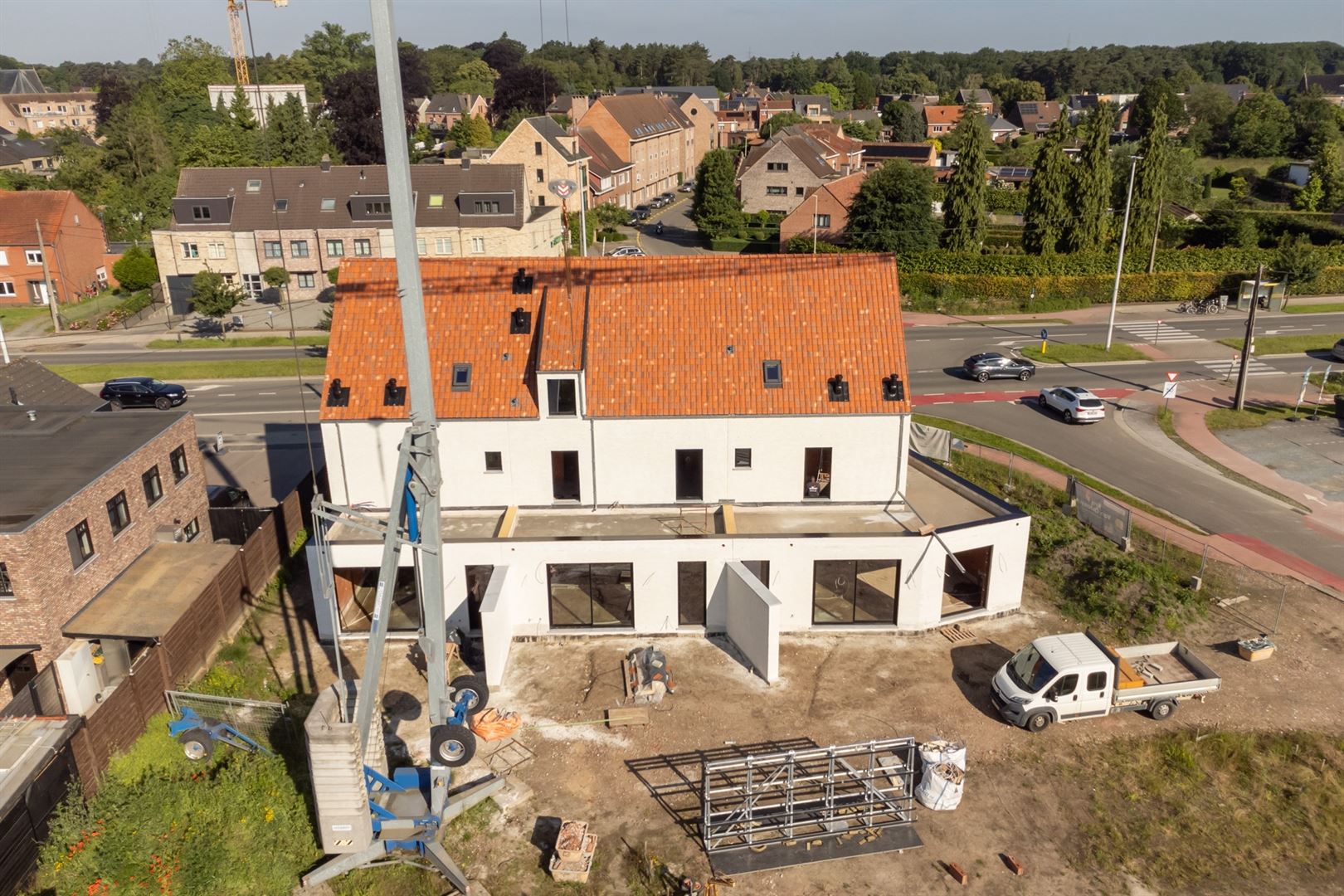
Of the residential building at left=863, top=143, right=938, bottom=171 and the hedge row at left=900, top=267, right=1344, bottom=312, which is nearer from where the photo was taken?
the hedge row at left=900, top=267, right=1344, bottom=312

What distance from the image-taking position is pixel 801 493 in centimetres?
2895

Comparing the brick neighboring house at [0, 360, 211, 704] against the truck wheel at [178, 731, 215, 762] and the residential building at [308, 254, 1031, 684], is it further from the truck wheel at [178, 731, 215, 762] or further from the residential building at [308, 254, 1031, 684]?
the residential building at [308, 254, 1031, 684]

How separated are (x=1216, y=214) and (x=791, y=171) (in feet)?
132

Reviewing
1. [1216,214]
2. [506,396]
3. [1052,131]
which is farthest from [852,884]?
[1216,214]

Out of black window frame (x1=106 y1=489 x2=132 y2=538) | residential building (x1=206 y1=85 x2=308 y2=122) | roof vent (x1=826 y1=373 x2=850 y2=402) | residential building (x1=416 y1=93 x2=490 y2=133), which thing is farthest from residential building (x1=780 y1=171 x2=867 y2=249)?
residential building (x1=416 y1=93 x2=490 y2=133)

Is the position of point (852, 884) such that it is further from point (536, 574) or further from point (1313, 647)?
point (1313, 647)

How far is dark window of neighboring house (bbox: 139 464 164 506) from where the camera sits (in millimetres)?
29078

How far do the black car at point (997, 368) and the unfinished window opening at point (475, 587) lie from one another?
3511 centimetres

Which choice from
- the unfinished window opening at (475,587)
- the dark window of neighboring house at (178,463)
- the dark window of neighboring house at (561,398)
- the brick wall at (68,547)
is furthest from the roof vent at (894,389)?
the dark window of neighboring house at (178,463)

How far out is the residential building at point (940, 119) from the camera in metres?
167

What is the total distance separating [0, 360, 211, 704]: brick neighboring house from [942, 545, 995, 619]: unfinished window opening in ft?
78.7

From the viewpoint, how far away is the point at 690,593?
2688 centimetres

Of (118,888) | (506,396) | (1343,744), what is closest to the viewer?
(118,888)

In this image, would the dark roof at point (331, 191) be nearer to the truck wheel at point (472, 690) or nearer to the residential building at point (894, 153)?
the truck wheel at point (472, 690)
